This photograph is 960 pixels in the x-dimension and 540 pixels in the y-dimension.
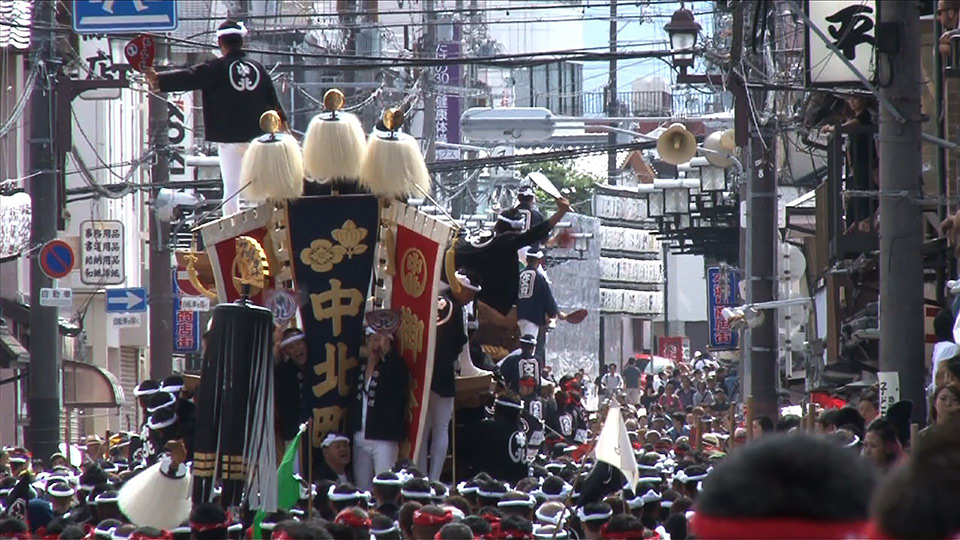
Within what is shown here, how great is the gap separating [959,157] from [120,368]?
27098mm

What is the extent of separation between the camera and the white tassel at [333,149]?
46.3ft

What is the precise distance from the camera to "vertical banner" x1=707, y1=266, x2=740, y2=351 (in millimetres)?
33656

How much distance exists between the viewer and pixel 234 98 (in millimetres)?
15039

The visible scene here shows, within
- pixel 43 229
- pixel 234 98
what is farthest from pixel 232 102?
pixel 43 229

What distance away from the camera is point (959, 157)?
1742cm

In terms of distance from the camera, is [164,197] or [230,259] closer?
[230,259]

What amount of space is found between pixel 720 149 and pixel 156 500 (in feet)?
64.6

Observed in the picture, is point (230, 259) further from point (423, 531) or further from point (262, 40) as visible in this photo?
point (262, 40)

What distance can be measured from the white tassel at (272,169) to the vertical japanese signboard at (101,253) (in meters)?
17.0

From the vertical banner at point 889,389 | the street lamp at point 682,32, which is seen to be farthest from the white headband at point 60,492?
the street lamp at point 682,32

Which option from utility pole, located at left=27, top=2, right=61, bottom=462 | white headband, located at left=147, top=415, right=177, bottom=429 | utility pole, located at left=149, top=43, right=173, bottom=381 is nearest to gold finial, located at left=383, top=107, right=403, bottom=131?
white headband, located at left=147, top=415, right=177, bottom=429

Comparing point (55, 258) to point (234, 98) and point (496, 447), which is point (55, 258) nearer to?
point (234, 98)

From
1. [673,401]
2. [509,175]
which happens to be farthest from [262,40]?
[673,401]

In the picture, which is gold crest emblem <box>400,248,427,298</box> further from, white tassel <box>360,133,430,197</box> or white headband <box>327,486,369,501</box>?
white headband <box>327,486,369,501</box>
